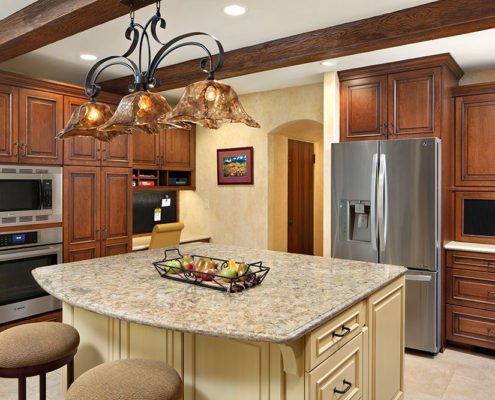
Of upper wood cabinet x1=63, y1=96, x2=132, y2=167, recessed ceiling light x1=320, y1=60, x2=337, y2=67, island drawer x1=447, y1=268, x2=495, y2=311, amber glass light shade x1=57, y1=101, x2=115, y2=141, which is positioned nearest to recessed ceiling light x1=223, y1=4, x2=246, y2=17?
amber glass light shade x1=57, y1=101, x2=115, y2=141

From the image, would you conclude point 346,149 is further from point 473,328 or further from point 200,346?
point 200,346

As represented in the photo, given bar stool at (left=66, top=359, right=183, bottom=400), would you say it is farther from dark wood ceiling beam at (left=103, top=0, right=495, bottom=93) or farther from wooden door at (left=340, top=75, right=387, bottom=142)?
wooden door at (left=340, top=75, right=387, bottom=142)

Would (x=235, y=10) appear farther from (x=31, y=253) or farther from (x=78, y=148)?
(x=31, y=253)

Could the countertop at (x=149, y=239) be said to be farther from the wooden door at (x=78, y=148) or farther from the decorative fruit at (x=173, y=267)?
the decorative fruit at (x=173, y=267)

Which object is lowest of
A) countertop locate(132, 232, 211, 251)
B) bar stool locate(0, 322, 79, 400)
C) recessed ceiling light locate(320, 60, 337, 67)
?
bar stool locate(0, 322, 79, 400)

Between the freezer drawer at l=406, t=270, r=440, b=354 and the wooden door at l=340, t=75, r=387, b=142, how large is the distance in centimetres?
131

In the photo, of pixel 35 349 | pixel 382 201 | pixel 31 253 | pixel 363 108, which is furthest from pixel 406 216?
pixel 31 253

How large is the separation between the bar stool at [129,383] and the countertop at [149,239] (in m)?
2.96

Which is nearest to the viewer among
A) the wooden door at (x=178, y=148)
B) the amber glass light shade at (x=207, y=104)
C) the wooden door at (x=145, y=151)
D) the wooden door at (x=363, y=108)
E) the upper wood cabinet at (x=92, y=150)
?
the amber glass light shade at (x=207, y=104)

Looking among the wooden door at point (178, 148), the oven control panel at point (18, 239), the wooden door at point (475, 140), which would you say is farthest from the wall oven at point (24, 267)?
the wooden door at point (475, 140)

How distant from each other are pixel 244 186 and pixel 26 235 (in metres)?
2.48

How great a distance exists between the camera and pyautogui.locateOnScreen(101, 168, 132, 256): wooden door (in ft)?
13.6

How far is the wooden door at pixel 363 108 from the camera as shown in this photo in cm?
374

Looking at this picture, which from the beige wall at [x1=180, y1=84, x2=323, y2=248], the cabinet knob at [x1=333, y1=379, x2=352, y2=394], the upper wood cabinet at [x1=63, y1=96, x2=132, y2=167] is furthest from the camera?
the beige wall at [x1=180, y1=84, x2=323, y2=248]
